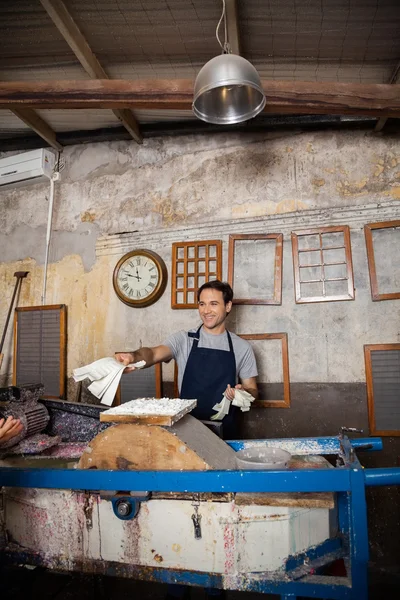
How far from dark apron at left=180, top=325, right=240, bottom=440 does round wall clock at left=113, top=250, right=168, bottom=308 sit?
117 centimetres

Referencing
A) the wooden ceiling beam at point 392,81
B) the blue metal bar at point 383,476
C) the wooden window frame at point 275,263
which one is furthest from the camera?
the wooden window frame at point 275,263

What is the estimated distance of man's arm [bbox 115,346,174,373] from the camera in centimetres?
274

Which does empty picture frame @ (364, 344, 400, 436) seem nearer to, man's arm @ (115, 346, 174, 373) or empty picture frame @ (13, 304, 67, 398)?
man's arm @ (115, 346, 174, 373)

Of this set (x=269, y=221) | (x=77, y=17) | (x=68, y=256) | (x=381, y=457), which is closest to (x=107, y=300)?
(x=68, y=256)

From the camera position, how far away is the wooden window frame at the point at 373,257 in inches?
147

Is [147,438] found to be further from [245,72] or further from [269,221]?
[269,221]

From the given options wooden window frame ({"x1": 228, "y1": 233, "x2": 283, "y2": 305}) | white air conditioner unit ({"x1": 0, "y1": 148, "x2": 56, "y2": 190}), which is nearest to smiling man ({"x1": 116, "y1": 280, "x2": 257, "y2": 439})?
wooden window frame ({"x1": 228, "y1": 233, "x2": 283, "y2": 305})

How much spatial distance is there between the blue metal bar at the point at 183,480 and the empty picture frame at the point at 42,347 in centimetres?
288

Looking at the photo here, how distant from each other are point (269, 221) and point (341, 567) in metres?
3.13

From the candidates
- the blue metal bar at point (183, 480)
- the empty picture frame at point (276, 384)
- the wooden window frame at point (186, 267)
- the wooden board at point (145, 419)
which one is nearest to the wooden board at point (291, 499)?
the blue metal bar at point (183, 480)

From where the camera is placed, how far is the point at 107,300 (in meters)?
4.64

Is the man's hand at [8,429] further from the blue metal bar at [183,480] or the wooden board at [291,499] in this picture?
the wooden board at [291,499]

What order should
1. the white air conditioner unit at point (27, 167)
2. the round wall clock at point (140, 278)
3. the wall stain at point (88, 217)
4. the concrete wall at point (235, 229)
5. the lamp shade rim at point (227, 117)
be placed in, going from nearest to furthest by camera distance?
1. the lamp shade rim at point (227, 117)
2. the concrete wall at point (235, 229)
3. the round wall clock at point (140, 278)
4. the wall stain at point (88, 217)
5. the white air conditioner unit at point (27, 167)

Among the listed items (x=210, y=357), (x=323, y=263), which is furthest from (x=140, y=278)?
(x=323, y=263)
